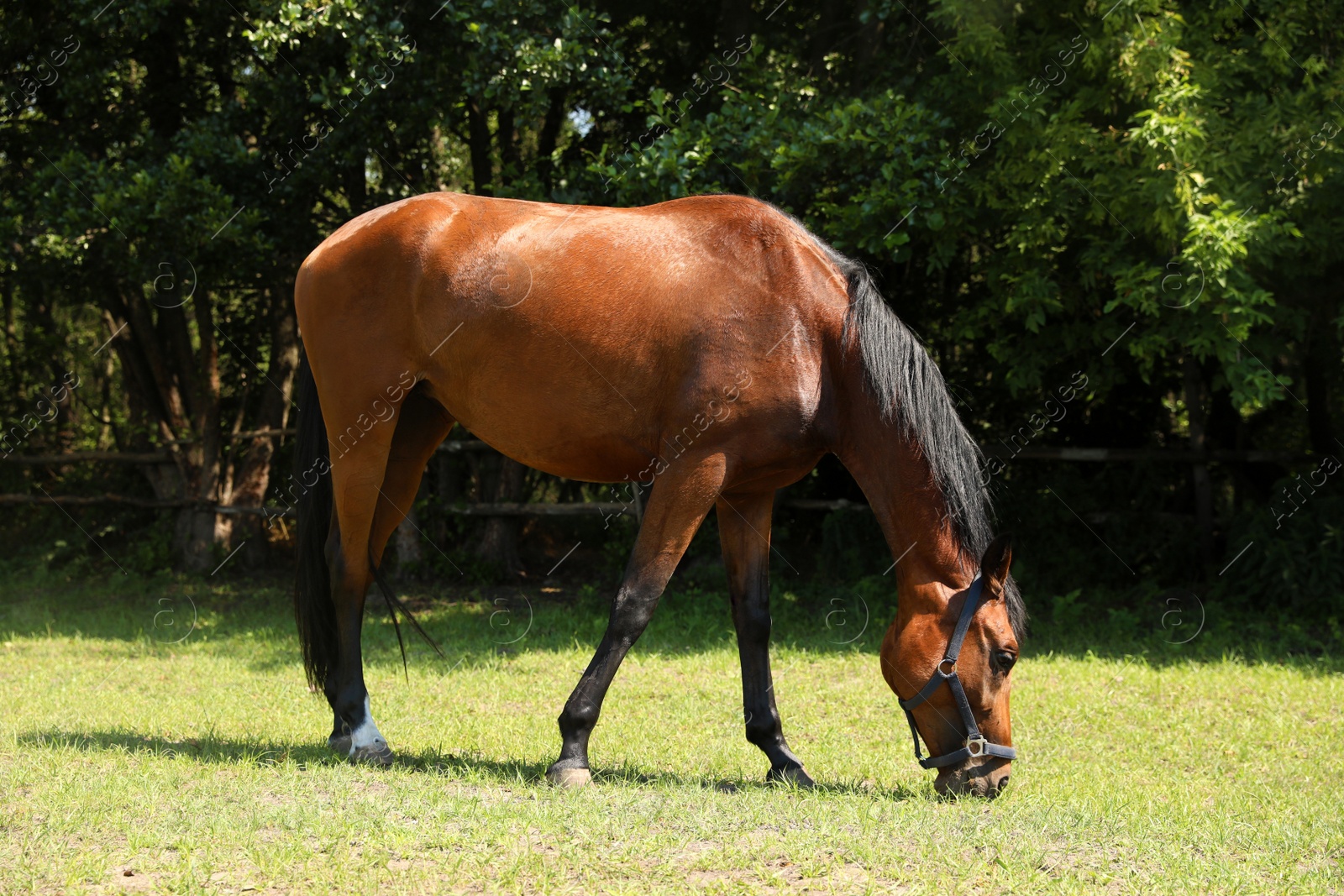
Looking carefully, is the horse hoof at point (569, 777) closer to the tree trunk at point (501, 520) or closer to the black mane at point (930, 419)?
the black mane at point (930, 419)

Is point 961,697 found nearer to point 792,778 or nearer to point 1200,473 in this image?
point 792,778

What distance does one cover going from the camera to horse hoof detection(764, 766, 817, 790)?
14.4ft

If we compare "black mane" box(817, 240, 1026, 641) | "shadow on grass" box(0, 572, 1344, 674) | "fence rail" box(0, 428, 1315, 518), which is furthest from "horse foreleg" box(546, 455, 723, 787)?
"fence rail" box(0, 428, 1315, 518)

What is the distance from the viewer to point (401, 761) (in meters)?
4.71

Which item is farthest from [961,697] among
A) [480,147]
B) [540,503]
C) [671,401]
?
[480,147]

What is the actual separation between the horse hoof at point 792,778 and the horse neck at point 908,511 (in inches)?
30.6

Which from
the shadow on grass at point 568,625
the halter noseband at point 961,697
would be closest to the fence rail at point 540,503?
the shadow on grass at point 568,625

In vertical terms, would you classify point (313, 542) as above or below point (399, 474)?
below

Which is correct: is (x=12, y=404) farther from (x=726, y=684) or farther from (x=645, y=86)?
(x=726, y=684)

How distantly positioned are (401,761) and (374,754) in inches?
5.0

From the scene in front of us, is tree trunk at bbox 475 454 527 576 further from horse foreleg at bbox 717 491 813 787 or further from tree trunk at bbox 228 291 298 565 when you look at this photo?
horse foreleg at bbox 717 491 813 787

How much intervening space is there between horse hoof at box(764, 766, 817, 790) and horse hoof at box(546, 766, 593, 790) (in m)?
0.78

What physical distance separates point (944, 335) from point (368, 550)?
6505mm

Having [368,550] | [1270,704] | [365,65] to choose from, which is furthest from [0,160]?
[1270,704]
